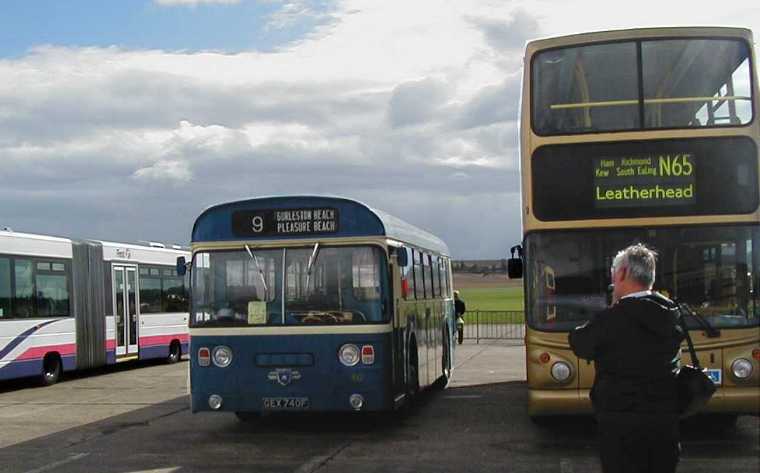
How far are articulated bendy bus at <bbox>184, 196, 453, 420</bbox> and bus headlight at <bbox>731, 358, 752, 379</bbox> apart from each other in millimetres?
3779

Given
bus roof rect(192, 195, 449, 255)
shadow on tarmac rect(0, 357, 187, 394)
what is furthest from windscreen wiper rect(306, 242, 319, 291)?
shadow on tarmac rect(0, 357, 187, 394)

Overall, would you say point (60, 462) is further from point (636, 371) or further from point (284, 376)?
point (636, 371)

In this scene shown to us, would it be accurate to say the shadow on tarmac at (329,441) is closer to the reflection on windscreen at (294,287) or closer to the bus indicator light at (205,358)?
the bus indicator light at (205,358)

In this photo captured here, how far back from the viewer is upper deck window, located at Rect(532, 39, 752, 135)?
11203 millimetres

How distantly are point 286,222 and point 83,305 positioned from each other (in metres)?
11.4

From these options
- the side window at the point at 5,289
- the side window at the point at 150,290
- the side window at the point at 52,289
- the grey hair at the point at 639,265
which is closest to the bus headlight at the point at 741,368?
the grey hair at the point at 639,265

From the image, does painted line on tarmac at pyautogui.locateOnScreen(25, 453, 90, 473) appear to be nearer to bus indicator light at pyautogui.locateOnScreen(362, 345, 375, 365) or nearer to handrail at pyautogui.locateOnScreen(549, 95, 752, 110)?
bus indicator light at pyautogui.locateOnScreen(362, 345, 375, 365)

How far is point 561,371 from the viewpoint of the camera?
1112 cm

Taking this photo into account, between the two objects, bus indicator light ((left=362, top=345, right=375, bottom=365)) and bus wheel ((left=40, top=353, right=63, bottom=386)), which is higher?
bus indicator light ((left=362, top=345, right=375, bottom=365))

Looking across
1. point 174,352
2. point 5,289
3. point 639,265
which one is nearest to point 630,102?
point 639,265

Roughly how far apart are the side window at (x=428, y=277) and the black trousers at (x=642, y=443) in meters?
10.6

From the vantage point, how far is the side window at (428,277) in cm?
1650

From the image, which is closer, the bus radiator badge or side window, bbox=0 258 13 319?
the bus radiator badge

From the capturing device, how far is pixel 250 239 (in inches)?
506
